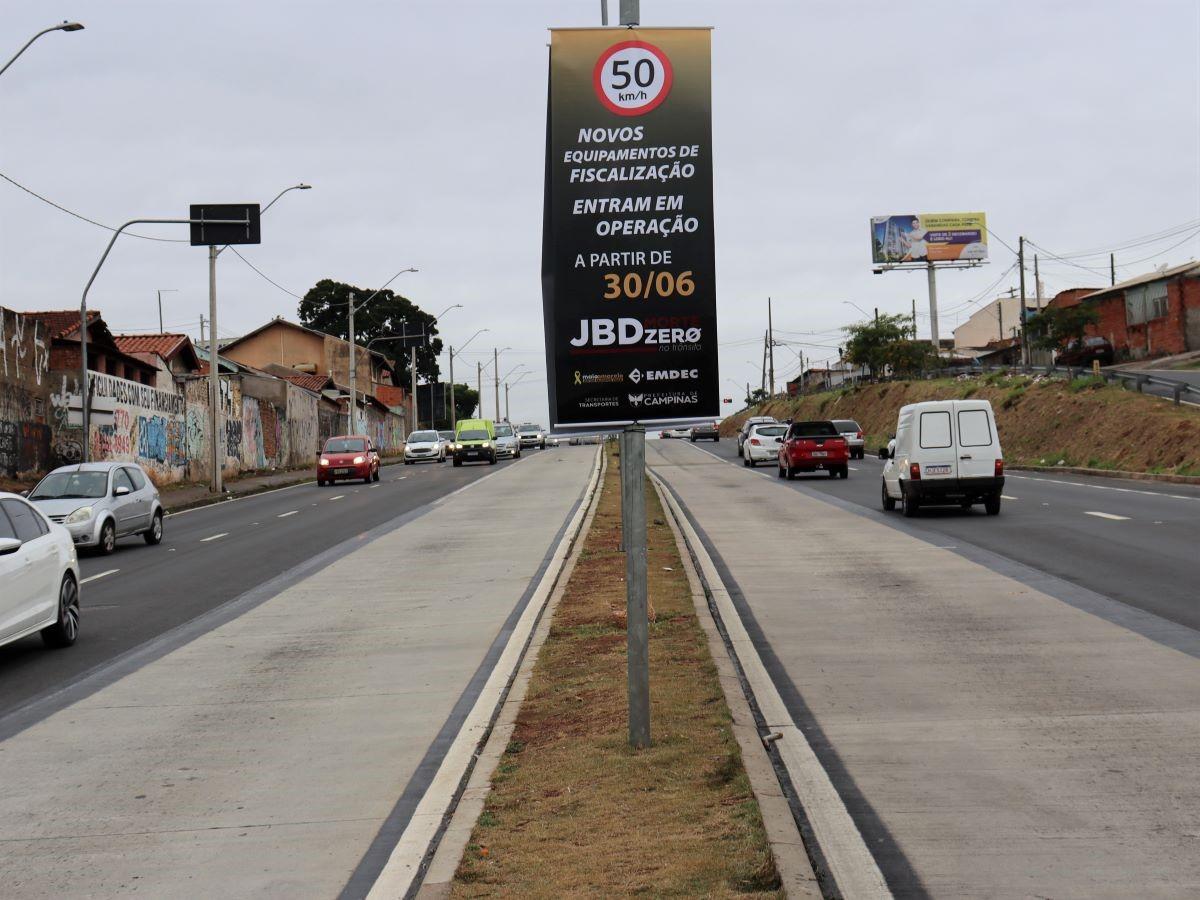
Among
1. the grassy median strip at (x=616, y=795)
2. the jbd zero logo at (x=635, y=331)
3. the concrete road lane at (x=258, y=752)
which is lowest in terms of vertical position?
the concrete road lane at (x=258, y=752)

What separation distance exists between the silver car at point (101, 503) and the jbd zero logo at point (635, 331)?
647 inches

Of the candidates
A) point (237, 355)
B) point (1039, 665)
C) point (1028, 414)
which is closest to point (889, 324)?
point (1028, 414)

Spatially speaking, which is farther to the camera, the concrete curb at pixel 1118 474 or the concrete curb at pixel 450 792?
the concrete curb at pixel 1118 474

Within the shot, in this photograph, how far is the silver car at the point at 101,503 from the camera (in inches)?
862

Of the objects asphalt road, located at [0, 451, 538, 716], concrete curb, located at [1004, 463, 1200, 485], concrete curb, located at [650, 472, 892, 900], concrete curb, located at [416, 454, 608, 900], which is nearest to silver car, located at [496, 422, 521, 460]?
concrete curb, located at [1004, 463, 1200, 485]

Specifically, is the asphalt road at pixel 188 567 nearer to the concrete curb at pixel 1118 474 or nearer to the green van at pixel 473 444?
the green van at pixel 473 444

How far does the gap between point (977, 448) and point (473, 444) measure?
36265mm

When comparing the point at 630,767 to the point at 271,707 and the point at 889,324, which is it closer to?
the point at 271,707

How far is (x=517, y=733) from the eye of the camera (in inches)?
324

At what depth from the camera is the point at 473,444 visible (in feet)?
190

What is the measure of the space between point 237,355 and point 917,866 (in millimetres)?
105268

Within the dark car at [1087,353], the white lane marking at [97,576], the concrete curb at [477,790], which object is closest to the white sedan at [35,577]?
the concrete curb at [477,790]

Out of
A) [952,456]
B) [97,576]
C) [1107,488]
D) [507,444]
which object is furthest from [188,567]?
[507,444]

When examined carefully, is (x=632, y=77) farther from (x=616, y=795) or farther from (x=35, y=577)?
(x=35, y=577)
